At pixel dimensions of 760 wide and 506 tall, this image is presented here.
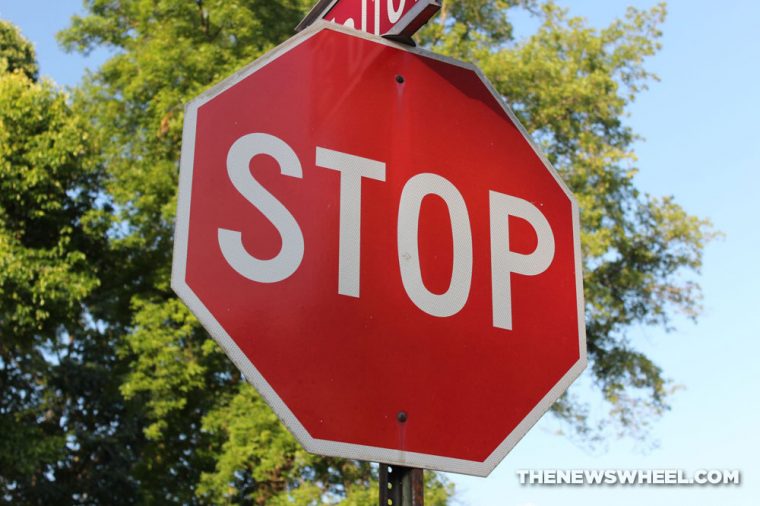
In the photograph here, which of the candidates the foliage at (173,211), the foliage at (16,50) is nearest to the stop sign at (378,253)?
the foliage at (173,211)

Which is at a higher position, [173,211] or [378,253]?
[173,211]

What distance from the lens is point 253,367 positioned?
139 cm

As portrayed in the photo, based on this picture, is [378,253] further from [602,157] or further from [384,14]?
[602,157]

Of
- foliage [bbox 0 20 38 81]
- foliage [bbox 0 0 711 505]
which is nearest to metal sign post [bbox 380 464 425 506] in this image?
foliage [bbox 0 0 711 505]

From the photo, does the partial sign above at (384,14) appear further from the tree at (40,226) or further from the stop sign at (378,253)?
the tree at (40,226)

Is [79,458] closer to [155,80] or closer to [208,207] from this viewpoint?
[155,80]

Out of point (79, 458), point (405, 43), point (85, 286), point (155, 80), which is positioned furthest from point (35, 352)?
point (405, 43)

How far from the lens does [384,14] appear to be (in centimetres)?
182

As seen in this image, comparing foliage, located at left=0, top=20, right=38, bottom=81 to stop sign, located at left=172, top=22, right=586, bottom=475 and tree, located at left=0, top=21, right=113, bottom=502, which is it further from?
stop sign, located at left=172, top=22, right=586, bottom=475

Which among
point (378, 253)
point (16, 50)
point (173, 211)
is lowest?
point (378, 253)

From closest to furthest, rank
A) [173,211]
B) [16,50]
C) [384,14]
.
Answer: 1. [384,14]
2. [173,211]
3. [16,50]

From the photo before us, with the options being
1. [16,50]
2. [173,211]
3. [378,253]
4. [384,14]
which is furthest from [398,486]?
[16,50]

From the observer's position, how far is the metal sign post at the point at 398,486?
1.49 metres

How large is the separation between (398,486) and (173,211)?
423 inches
